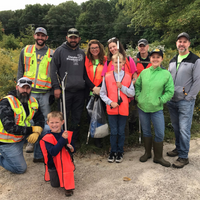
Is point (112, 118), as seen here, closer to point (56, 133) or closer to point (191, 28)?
point (56, 133)

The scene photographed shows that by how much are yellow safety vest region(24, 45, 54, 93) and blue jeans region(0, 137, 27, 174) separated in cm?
125

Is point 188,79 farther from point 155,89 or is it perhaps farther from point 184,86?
point 155,89

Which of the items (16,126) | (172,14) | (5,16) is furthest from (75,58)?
(5,16)

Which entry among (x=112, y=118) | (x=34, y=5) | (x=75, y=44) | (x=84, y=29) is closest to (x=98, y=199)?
(x=112, y=118)

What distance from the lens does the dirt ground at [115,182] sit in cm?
280

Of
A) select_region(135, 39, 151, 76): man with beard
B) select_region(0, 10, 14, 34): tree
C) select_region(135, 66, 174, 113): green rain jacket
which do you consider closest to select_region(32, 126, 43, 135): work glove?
select_region(135, 66, 174, 113): green rain jacket

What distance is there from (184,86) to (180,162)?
142cm

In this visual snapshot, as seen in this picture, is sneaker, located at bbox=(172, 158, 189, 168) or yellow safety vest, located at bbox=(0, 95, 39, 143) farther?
sneaker, located at bbox=(172, 158, 189, 168)

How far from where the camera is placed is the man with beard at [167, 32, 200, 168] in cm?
341

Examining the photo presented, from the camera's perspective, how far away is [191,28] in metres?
16.2

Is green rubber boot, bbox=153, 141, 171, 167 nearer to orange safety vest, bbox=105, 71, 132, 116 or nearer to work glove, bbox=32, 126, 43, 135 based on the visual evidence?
orange safety vest, bbox=105, 71, 132, 116

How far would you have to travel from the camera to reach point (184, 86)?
3.50 metres

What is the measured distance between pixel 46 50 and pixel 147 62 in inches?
89.5

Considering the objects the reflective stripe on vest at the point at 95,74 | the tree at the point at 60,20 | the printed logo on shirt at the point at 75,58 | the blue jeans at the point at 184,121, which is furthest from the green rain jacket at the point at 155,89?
the tree at the point at 60,20
